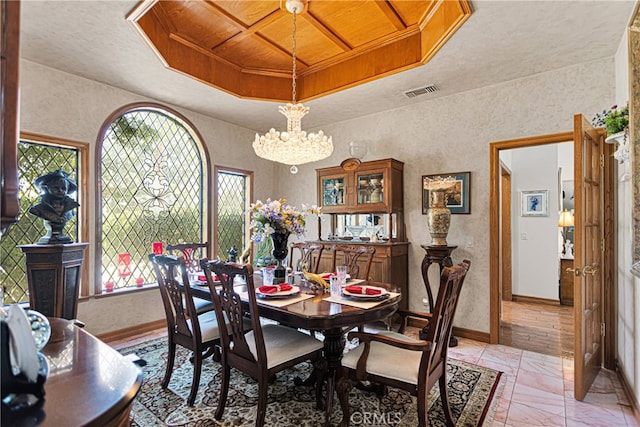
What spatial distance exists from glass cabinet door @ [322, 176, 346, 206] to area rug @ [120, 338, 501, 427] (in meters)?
2.12

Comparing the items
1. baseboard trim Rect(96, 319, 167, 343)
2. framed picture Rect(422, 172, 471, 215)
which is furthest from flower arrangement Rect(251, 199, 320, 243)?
baseboard trim Rect(96, 319, 167, 343)

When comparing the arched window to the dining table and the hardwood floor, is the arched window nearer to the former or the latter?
the dining table

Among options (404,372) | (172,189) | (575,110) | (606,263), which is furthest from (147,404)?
(575,110)

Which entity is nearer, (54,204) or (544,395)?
(544,395)

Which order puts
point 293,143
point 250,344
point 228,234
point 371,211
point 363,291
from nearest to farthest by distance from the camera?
point 250,344, point 363,291, point 293,143, point 371,211, point 228,234

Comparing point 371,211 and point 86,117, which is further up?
point 86,117

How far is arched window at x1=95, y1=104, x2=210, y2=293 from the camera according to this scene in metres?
3.45

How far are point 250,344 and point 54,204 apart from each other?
6.80ft

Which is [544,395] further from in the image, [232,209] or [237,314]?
[232,209]

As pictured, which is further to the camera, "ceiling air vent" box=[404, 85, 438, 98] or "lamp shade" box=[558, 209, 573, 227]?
"lamp shade" box=[558, 209, 573, 227]

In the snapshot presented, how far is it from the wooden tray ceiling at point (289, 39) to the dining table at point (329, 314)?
208 cm

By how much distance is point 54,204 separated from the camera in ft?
8.69

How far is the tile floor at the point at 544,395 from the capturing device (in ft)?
6.74

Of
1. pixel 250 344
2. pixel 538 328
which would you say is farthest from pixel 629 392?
pixel 250 344
